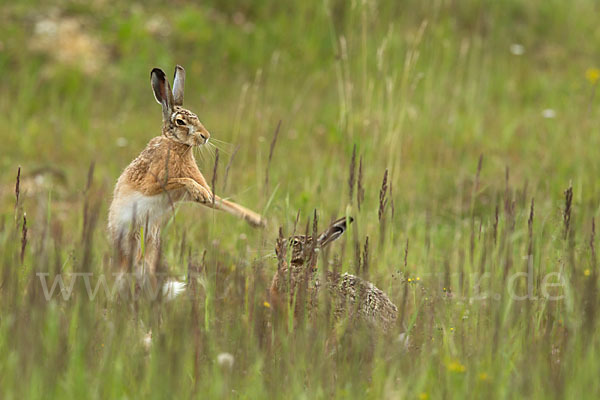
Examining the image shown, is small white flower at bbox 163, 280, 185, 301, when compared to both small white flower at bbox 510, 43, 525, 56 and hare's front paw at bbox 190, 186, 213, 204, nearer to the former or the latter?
hare's front paw at bbox 190, 186, 213, 204

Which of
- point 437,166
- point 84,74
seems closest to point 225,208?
point 437,166

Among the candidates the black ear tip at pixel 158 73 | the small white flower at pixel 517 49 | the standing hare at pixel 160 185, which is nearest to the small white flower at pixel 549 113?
the small white flower at pixel 517 49

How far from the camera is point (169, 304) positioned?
10.8 feet

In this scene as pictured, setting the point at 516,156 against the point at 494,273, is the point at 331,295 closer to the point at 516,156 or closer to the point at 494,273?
the point at 494,273

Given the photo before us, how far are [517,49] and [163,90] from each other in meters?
6.80

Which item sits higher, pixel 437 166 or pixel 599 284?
pixel 437 166

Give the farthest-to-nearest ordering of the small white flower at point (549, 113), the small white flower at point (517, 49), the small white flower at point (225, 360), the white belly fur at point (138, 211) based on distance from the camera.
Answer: the small white flower at point (517, 49)
the small white flower at point (549, 113)
the white belly fur at point (138, 211)
the small white flower at point (225, 360)

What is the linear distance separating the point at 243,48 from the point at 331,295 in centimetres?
623

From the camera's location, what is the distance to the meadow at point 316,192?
290 cm

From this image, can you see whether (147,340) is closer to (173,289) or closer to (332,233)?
(173,289)

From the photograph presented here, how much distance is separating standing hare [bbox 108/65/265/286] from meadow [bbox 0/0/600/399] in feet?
0.48

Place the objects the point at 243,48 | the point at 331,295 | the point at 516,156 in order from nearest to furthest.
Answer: the point at 331,295 → the point at 516,156 → the point at 243,48

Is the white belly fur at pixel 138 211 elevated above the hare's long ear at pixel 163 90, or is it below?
below

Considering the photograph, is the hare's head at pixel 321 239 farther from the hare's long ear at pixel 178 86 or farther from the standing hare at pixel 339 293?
the hare's long ear at pixel 178 86
